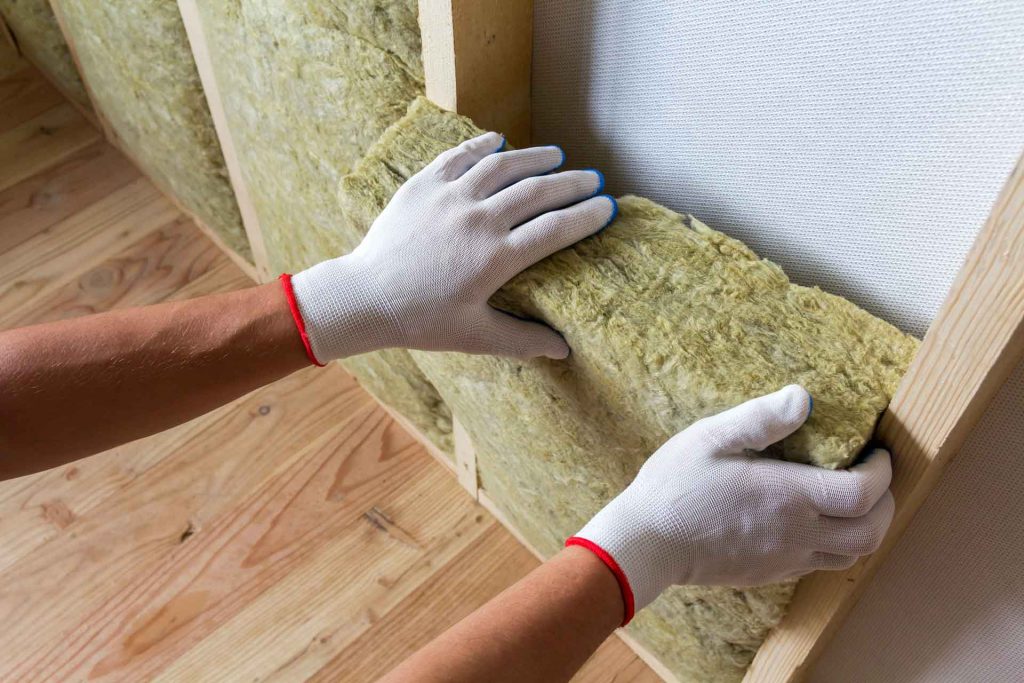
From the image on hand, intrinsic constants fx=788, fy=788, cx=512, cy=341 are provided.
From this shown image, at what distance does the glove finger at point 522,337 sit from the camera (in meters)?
0.87

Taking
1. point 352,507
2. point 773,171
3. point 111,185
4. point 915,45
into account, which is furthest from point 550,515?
point 111,185

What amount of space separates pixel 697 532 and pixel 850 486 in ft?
0.49

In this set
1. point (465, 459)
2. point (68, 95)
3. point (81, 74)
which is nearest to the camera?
point (465, 459)

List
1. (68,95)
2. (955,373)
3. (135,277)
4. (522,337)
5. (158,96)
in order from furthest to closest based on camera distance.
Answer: (68,95)
(135,277)
(158,96)
(522,337)
(955,373)

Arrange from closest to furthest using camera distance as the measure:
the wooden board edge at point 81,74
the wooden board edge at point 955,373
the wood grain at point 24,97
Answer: the wooden board edge at point 955,373 → the wooden board edge at point 81,74 → the wood grain at point 24,97

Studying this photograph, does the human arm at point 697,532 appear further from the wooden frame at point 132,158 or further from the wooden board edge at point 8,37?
the wooden board edge at point 8,37

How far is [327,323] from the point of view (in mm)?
872

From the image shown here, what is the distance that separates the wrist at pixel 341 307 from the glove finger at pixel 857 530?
19.4 inches

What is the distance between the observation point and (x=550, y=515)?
126cm

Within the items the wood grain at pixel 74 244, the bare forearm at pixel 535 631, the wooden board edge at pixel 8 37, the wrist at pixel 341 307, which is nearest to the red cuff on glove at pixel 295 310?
the wrist at pixel 341 307

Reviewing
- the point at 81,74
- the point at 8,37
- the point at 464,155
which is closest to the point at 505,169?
the point at 464,155

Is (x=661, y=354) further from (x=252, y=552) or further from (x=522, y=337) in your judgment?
(x=252, y=552)

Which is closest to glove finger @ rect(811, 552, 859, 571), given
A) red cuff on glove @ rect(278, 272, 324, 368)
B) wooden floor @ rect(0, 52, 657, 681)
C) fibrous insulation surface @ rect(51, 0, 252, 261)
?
red cuff on glove @ rect(278, 272, 324, 368)

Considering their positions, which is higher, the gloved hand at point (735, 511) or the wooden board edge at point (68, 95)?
the gloved hand at point (735, 511)
